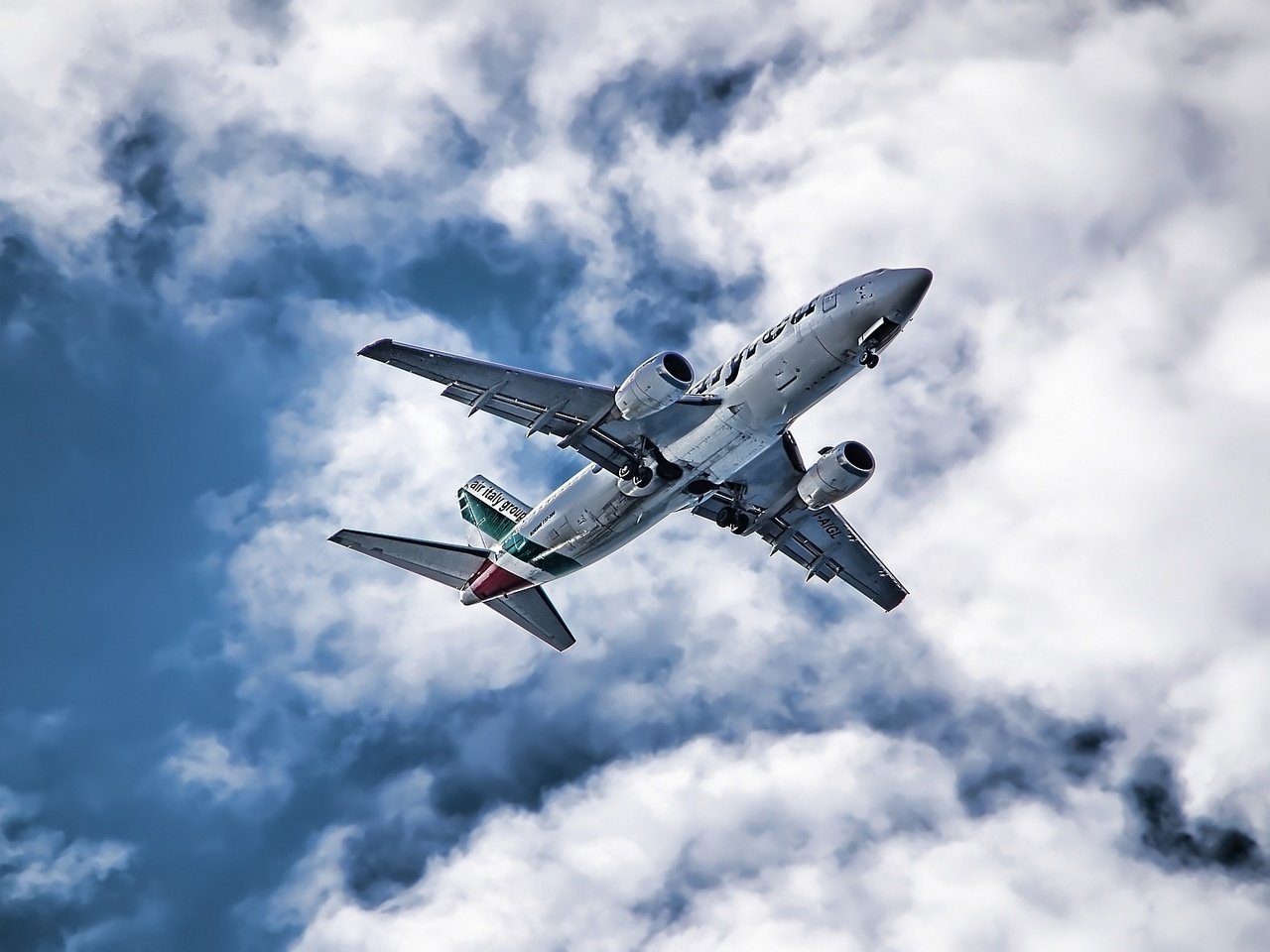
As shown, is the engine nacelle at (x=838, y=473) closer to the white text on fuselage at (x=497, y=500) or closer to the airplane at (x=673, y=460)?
the airplane at (x=673, y=460)

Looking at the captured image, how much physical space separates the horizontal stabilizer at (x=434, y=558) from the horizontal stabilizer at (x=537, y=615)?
2.11 m

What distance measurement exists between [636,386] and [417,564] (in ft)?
58.4

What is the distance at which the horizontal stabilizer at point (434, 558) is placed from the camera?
5866 cm

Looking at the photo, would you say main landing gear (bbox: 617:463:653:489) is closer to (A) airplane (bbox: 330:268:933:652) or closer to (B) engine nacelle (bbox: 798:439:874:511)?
(A) airplane (bbox: 330:268:933:652)

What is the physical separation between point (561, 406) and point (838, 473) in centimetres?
1258

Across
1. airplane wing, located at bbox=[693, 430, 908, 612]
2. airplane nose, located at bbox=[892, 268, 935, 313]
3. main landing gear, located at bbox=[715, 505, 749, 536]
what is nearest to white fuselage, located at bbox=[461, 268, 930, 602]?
airplane nose, located at bbox=[892, 268, 935, 313]

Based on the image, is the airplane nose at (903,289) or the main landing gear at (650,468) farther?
the main landing gear at (650,468)

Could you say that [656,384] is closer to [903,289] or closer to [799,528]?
[903,289]

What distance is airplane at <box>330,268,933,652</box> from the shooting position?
46.3 metres

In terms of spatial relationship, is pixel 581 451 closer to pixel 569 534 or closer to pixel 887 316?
pixel 569 534

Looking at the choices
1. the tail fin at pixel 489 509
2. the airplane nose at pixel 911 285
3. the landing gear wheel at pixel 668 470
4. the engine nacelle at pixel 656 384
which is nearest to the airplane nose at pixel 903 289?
the airplane nose at pixel 911 285

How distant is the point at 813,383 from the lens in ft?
154

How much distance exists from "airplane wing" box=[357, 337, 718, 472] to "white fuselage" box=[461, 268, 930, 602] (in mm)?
946

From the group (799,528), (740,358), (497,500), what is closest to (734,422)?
(740,358)
